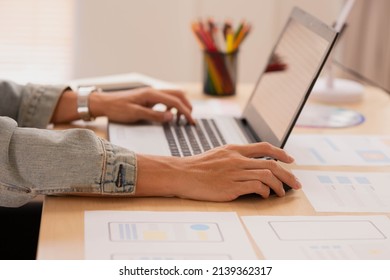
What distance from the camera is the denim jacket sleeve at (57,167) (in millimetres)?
1105

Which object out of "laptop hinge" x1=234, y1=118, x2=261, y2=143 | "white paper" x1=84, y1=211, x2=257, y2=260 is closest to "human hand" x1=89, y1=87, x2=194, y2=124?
"laptop hinge" x1=234, y1=118, x2=261, y2=143

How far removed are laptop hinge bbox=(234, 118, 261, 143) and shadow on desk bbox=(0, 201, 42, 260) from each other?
1.55 feet

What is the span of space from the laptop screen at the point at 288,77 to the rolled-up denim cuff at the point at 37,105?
0.44m

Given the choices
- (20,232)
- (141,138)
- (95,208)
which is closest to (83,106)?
(141,138)

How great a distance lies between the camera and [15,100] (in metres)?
1.53

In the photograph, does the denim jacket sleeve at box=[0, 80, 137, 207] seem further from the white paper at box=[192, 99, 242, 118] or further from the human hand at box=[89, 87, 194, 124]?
the white paper at box=[192, 99, 242, 118]

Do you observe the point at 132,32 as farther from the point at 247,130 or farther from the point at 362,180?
the point at 362,180

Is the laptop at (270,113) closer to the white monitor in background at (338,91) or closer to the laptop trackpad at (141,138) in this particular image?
the laptop trackpad at (141,138)

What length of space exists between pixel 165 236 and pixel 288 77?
1.86ft

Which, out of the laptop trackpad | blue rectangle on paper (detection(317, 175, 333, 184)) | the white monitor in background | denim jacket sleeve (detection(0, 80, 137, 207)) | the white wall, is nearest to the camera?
denim jacket sleeve (detection(0, 80, 137, 207))

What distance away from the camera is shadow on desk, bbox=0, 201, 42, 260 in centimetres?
145

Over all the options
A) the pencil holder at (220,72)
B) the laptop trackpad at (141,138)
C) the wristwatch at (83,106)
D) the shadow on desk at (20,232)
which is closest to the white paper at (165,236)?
the laptop trackpad at (141,138)

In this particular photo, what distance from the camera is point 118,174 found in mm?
1123
